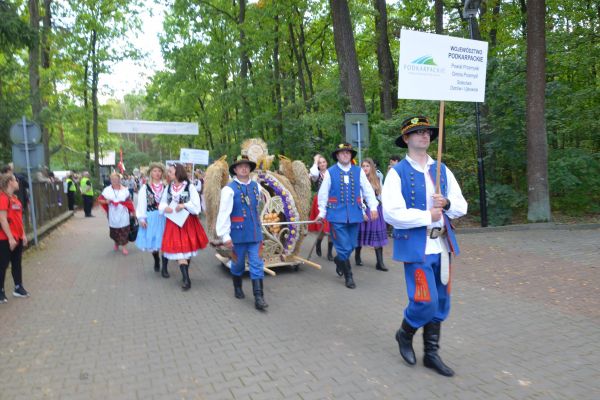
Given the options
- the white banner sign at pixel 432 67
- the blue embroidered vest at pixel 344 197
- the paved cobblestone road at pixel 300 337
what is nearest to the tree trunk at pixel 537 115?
the paved cobblestone road at pixel 300 337

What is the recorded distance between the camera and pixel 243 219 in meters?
6.11

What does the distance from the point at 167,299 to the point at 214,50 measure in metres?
18.8

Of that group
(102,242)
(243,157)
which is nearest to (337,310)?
(243,157)

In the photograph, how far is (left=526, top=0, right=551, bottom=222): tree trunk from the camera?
11.3 meters

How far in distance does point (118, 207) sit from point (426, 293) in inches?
358

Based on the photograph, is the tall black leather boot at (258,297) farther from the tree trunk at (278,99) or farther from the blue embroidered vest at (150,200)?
the tree trunk at (278,99)

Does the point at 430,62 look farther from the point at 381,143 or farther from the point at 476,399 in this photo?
the point at 381,143

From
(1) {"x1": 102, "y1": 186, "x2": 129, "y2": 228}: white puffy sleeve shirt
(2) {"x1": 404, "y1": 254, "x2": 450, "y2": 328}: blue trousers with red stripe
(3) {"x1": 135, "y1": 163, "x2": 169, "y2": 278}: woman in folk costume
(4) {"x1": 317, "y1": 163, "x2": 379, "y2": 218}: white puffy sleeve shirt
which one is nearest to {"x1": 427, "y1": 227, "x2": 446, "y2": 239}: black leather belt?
(2) {"x1": 404, "y1": 254, "x2": 450, "y2": 328}: blue trousers with red stripe

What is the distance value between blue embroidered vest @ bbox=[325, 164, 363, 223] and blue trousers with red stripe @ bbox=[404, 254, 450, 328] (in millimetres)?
2814

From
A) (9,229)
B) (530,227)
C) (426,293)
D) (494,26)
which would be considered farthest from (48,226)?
(494,26)

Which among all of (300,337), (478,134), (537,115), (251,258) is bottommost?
(300,337)

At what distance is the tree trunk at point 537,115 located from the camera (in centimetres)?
1133

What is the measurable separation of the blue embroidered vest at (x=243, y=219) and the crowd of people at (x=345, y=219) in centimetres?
1

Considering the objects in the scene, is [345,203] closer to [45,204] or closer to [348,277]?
[348,277]
